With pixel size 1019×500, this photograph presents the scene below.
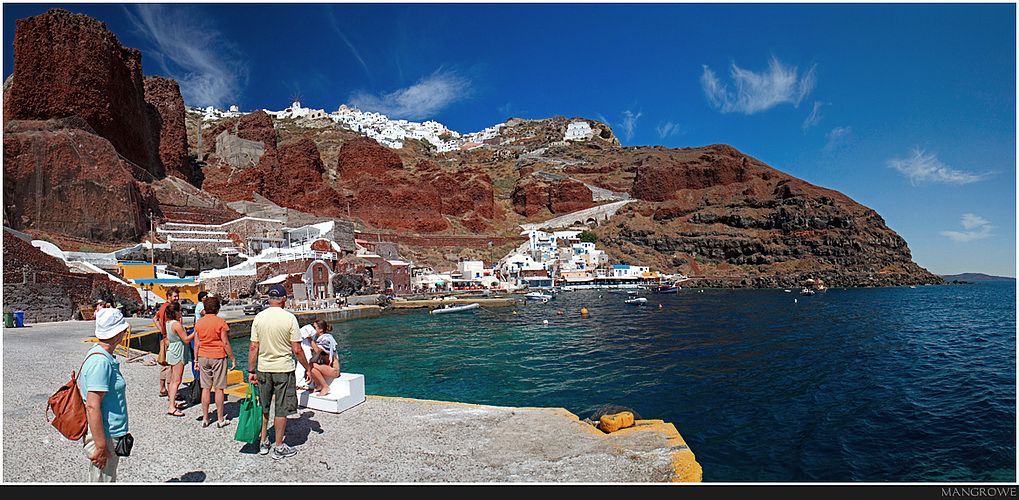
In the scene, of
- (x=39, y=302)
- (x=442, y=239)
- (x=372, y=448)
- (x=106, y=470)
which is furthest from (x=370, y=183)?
(x=106, y=470)

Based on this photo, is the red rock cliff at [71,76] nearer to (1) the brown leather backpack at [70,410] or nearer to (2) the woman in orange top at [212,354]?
(2) the woman in orange top at [212,354]

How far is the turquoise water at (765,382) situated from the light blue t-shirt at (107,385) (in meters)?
6.36

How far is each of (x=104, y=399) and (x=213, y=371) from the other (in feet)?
9.11

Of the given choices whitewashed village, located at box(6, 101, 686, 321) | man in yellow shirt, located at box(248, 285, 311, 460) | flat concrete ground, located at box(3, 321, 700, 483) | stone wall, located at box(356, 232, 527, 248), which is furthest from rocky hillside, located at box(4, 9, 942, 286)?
man in yellow shirt, located at box(248, 285, 311, 460)

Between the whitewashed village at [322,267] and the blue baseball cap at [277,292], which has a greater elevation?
the whitewashed village at [322,267]

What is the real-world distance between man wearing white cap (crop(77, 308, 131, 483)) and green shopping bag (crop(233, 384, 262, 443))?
1462mm

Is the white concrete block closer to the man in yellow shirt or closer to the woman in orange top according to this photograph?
the woman in orange top

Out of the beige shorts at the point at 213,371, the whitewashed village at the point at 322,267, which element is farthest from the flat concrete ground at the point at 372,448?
the whitewashed village at the point at 322,267

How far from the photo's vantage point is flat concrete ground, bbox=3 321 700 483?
14.8 ft

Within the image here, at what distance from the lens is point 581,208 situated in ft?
330

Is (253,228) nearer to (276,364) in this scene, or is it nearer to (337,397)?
(337,397)

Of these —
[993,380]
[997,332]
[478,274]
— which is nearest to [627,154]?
[478,274]

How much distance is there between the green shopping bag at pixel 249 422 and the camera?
186 inches
